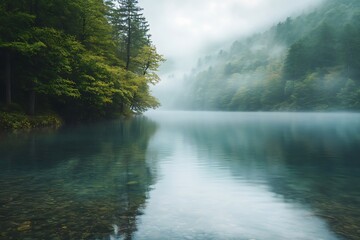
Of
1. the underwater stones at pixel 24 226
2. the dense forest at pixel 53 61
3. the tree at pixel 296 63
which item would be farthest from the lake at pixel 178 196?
the tree at pixel 296 63

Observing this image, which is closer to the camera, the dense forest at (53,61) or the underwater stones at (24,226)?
the underwater stones at (24,226)

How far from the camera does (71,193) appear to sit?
27.3ft

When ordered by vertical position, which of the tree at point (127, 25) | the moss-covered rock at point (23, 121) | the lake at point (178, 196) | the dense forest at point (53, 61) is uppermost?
the tree at point (127, 25)

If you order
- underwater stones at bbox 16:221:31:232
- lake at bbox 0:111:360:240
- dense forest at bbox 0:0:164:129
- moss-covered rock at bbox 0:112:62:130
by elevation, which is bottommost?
underwater stones at bbox 16:221:31:232

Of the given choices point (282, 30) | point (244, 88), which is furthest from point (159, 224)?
point (282, 30)

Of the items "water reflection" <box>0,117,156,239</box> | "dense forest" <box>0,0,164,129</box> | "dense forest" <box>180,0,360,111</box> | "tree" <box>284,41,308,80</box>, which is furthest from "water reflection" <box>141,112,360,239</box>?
"tree" <box>284,41,308,80</box>

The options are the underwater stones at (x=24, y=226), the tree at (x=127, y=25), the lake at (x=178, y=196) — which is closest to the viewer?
the underwater stones at (x=24, y=226)

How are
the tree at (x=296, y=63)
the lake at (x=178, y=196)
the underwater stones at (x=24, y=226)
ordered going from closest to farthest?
the underwater stones at (x=24, y=226), the lake at (x=178, y=196), the tree at (x=296, y=63)

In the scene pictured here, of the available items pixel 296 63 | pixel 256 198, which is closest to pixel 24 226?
pixel 256 198

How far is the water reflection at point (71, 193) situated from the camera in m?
5.82

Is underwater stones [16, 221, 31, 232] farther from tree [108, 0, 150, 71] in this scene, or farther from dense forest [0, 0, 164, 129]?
tree [108, 0, 150, 71]

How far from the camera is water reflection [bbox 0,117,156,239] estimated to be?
19.1ft

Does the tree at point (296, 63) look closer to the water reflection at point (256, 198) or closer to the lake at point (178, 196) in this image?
the lake at point (178, 196)

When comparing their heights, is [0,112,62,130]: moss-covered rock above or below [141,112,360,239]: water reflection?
above
